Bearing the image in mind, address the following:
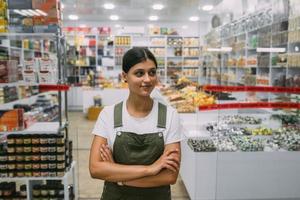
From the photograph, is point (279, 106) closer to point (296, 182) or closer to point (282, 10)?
point (296, 182)

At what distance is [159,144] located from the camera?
135 cm

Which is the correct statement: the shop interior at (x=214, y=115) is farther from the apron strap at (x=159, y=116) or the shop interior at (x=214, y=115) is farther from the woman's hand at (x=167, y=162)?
the woman's hand at (x=167, y=162)

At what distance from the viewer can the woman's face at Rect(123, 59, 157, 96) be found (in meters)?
1.36

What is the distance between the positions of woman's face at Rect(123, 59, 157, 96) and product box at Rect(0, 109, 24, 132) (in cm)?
194

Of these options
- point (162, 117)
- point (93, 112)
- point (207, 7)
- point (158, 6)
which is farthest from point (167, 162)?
point (158, 6)

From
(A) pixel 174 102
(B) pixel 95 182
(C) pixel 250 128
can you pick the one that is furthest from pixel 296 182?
(B) pixel 95 182

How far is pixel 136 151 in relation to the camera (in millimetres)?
1350

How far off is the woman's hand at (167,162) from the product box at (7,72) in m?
2.10

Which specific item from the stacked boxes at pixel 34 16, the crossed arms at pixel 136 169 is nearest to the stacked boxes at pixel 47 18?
the stacked boxes at pixel 34 16

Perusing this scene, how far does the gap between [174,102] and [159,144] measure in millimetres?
3505

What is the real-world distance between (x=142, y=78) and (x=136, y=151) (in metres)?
0.32

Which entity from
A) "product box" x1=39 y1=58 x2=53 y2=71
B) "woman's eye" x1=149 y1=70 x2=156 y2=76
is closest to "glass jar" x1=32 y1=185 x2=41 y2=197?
"product box" x1=39 y1=58 x2=53 y2=71

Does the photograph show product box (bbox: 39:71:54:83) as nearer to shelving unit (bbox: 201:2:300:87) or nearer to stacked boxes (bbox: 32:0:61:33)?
stacked boxes (bbox: 32:0:61:33)

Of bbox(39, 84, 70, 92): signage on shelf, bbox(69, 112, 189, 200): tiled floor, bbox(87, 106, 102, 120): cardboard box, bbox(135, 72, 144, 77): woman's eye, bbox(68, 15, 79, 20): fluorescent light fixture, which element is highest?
bbox(68, 15, 79, 20): fluorescent light fixture
